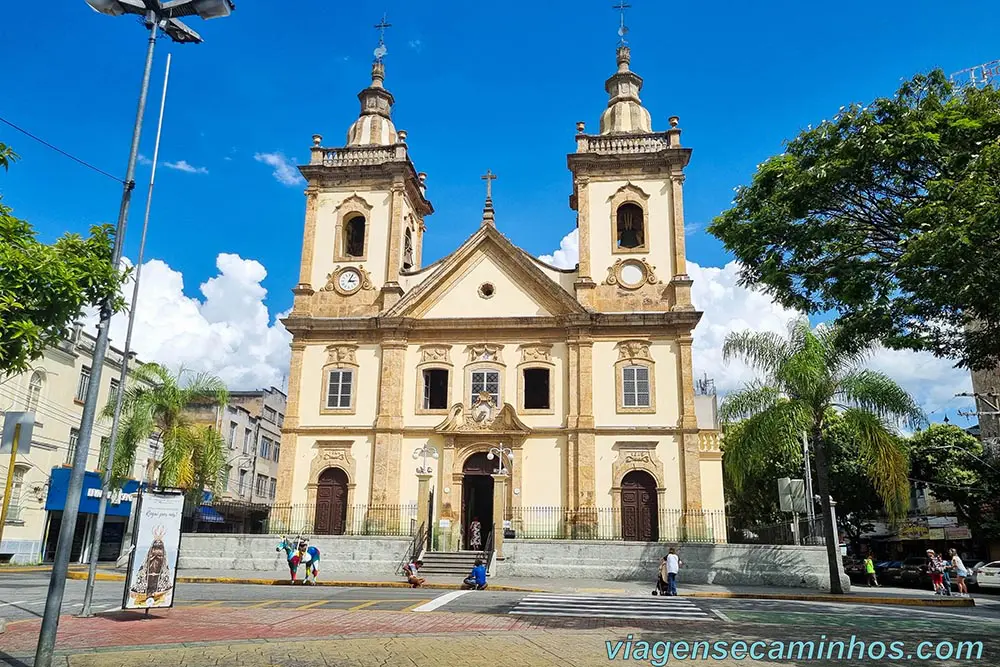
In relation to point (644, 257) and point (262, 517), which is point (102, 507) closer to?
point (644, 257)

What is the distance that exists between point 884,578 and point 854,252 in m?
23.6

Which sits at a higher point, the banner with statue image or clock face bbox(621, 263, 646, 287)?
clock face bbox(621, 263, 646, 287)

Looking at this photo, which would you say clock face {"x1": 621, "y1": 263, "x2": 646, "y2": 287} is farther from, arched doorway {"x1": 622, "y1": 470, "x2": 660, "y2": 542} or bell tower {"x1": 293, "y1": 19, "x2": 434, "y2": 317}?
bell tower {"x1": 293, "y1": 19, "x2": 434, "y2": 317}

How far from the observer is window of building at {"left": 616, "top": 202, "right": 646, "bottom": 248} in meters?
30.3

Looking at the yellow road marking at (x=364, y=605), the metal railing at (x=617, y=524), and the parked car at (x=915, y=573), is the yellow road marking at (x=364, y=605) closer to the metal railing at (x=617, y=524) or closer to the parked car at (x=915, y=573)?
the metal railing at (x=617, y=524)

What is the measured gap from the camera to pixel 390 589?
1923cm

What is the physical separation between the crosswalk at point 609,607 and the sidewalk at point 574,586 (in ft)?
5.35

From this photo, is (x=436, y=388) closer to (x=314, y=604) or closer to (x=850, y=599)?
(x=314, y=604)

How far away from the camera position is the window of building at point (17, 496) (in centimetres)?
2800

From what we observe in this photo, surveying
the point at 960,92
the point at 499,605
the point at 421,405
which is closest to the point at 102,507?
the point at 499,605

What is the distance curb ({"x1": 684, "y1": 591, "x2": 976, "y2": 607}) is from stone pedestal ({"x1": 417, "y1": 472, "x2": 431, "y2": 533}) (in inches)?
377

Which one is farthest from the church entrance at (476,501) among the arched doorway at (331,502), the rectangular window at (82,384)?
the rectangular window at (82,384)

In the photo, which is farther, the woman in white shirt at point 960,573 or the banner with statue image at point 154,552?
the woman in white shirt at point 960,573

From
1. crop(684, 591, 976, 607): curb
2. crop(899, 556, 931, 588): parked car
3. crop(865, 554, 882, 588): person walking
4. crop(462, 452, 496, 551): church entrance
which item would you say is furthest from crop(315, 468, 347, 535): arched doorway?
crop(899, 556, 931, 588): parked car
